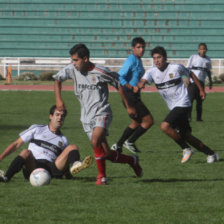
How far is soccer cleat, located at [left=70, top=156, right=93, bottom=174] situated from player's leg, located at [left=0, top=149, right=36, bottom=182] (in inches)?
26.2

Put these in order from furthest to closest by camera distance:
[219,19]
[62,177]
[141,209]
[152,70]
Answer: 1. [219,19]
2. [152,70]
3. [62,177]
4. [141,209]

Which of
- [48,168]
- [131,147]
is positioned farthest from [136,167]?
[131,147]

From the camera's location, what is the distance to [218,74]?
3862 cm

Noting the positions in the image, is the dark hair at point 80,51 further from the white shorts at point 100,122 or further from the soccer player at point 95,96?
the white shorts at point 100,122

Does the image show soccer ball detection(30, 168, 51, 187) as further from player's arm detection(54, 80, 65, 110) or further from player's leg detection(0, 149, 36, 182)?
player's arm detection(54, 80, 65, 110)

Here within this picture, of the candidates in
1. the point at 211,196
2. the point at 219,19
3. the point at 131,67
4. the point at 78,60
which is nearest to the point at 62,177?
the point at 78,60

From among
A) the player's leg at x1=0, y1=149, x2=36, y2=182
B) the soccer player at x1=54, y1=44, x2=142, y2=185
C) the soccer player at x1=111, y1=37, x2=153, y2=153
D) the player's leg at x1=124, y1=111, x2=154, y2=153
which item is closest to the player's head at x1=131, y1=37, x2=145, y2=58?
the soccer player at x1=111, y1=37, x2=153, y2=153

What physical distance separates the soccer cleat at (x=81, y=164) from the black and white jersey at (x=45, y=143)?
72 centimetres

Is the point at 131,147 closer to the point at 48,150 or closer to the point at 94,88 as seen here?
the point at 48,150

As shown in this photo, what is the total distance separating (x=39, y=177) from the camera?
765 cm

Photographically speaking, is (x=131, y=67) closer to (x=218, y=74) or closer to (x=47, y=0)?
(x=218, y=74)

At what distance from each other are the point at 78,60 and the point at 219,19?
36865mm

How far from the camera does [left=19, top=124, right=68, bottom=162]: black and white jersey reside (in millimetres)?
8125

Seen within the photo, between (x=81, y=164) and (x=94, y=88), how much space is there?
1.01 meters
